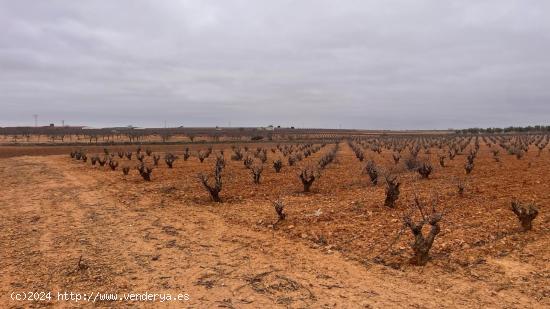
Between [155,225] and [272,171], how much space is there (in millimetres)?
11905

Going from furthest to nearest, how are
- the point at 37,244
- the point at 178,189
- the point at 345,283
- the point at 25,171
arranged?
1. the point at 25,171
2. the point at 178,189
3. the point at 37,244
4. the point at 345,283

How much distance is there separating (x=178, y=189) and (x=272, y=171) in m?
6.87

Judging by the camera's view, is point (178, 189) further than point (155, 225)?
Yes

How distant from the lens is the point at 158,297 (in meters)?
6.41

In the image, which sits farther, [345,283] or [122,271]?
[122,271]

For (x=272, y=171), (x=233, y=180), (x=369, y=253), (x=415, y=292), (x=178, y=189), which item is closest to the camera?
(x=415, y=292)

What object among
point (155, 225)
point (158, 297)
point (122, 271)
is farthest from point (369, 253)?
point (155, 225)

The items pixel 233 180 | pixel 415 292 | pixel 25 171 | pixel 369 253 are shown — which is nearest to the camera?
pixel 415 292

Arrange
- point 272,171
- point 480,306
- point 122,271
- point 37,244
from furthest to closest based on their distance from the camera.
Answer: point 272,171 < point 37,244 < point 122,271 < point 480,306

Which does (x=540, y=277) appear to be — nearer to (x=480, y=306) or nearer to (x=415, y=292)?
(x=480, y=306)

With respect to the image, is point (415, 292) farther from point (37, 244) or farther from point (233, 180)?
point (233, 180)

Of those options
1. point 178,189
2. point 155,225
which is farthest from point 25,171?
point 155,225

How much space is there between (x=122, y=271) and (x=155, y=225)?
3.35m

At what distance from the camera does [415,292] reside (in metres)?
6.41
